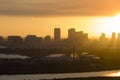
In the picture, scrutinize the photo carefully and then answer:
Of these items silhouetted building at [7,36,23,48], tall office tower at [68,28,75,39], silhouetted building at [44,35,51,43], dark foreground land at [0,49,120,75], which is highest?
tall office tower at [68,28,75,39]

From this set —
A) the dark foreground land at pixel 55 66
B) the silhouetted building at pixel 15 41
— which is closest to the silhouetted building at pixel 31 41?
the silhouetted building at pixel 15 41

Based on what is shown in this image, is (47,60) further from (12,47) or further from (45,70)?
(12,47)

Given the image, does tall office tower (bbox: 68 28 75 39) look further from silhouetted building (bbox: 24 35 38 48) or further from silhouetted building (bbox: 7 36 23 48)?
silhouetted building (bbox: 7 36 23 48)

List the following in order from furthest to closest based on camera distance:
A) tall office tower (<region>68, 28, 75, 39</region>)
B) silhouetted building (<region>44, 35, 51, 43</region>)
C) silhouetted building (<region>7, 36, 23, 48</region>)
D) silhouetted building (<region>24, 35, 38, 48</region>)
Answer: silhouetted building (<region>44, 35, 51, 43</region>), tall office tower (<region>68, 28, 75, 39</region>), silhouetted building (<region>24, 35, 38, 48</region>), silhouetted building (<region>7, 36, 23, 48</region>)

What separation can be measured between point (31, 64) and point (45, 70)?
612 centimetres

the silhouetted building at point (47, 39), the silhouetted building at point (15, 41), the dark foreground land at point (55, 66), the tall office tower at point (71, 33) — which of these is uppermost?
the tall office tower at point (71, 33)

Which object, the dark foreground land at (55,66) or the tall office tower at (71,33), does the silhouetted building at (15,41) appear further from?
the dark foreground land at (55,66)

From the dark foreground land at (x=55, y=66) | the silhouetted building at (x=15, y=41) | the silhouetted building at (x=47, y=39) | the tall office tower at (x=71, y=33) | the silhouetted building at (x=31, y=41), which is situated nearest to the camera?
the dark foreground land at (x=55, y=66)

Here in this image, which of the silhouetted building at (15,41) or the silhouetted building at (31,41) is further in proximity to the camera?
the silhouetted building at (31,41)

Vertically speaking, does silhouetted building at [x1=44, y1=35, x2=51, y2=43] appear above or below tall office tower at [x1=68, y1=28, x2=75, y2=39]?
below

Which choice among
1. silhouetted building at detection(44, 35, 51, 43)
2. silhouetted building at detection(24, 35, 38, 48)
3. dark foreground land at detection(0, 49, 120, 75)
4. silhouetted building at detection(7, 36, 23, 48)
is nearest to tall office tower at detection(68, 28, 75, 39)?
silhouetted building at detection(44, 35, 51, 43)

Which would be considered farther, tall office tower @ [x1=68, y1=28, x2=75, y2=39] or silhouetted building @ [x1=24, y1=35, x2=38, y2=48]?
tall office tower @ [x1=68, y1=28, x2=75, y2=39]

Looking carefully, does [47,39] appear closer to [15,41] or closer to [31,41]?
[31,41]

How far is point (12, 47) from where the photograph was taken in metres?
118
